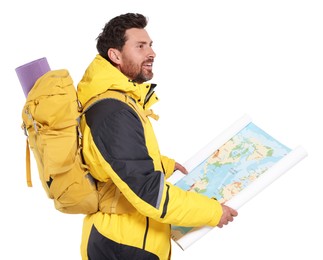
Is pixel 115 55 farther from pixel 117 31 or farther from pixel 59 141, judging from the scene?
pixel 59 141

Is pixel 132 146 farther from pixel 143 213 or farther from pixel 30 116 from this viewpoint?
pixel 30 116

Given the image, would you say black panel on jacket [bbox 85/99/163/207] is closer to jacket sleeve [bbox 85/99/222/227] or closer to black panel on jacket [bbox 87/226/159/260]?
jacket sleeve [bbox 85/99/222/227]

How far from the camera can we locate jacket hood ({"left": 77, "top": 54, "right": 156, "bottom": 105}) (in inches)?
117

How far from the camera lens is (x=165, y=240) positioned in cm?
318

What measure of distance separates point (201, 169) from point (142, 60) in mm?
771

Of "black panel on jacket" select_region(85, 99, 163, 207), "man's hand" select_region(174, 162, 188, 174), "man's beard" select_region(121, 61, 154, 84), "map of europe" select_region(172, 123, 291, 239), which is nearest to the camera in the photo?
"black panel on jacket" select_region(85, 99, 163, 207)

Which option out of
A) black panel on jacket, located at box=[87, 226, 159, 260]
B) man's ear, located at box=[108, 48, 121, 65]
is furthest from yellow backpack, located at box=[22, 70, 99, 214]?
man's ear, located at box=[108, 48, 121, 65]

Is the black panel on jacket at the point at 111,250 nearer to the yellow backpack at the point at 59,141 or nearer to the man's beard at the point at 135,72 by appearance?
the yellow backpack at the point at 59,141

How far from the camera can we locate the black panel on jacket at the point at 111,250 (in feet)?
9.99

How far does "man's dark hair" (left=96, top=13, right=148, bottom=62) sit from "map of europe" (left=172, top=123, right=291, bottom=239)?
2.96 feet

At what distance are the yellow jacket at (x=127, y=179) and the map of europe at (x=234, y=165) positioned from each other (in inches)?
8.2

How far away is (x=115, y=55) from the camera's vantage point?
10.7 feet

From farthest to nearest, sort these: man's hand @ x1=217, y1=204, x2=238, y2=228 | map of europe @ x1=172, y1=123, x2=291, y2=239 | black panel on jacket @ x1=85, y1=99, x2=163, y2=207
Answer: map of europe @ x1=172, y1=123, x2=291, y2=239, man's hand @ x1=217, y1=204, x2=238, y2=228, black panel on jacket @ x1=85, y1=99, x2=163, y2=207

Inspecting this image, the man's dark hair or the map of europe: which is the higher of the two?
the man's dark hair
